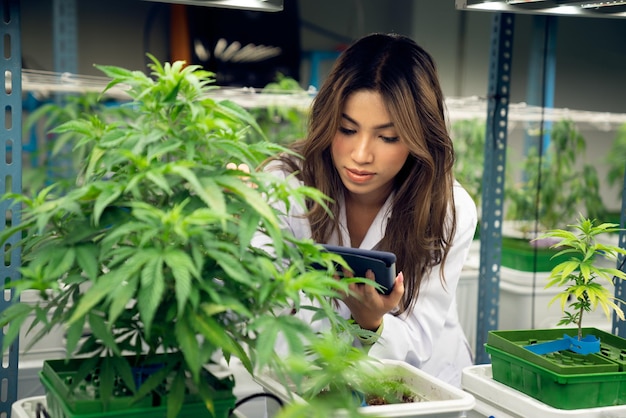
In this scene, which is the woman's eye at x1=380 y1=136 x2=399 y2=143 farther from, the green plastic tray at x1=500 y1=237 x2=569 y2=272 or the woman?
the green plastic tray at x1=500 y1=237 x2=569 y2=272

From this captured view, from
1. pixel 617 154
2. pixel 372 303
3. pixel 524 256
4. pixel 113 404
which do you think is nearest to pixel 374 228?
pixel 372 303

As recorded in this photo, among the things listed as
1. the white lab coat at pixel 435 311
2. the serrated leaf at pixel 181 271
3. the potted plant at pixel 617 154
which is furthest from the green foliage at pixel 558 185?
the serrated leaf at pixel 181 271

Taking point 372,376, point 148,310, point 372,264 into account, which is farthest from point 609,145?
point 148,310

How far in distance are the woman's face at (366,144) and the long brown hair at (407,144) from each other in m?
0.02

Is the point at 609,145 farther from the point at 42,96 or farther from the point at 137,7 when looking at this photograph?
the point at 42,96

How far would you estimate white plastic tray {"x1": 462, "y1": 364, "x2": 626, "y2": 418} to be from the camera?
41.6 inches

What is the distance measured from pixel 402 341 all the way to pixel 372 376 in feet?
2.10

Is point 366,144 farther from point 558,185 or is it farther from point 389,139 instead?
point 558,185

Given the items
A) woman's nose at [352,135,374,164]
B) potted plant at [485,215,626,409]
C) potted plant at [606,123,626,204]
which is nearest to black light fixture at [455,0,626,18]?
woman's nose at [352,135,374,164]

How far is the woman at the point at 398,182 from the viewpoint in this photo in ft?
5.21

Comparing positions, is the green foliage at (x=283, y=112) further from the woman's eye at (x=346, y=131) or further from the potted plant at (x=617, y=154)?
the potted plant at (x=617, y=154)

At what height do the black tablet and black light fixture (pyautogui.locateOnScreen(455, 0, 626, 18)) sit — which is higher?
black light fixture (pyautogui.locateOnScreen(455, 0, 626, 18))

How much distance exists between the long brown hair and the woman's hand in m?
0.20

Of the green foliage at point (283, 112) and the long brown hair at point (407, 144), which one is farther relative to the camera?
the green foliage at point (283, 112)
